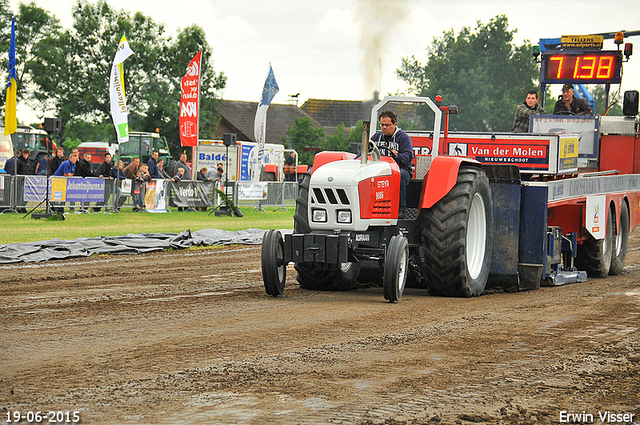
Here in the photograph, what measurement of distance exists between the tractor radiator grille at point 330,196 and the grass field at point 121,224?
7.92m

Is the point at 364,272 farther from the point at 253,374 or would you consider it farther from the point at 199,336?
the point at 253,374

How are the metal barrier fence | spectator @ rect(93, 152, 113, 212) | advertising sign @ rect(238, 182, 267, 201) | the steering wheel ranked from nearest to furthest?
the steering wheel < the metal barrier fence < spectator @ rect(93, 152, 113, 212) < advertising sign @ rect(238, 182, 267, 201)

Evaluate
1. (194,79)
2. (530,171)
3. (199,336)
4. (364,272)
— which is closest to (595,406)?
(199,336)

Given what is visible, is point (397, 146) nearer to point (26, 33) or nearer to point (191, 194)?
point (191, 194)

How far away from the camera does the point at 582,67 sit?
15.3m

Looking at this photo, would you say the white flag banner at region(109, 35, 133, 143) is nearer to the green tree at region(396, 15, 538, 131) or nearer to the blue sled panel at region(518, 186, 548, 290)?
the blue sled panel at region(518, 186, 548, 290)

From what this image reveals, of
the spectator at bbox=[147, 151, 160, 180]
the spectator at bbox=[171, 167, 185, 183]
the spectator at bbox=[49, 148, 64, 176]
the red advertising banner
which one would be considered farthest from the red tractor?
the spectator at bbox=[49, 148, 64, 176]

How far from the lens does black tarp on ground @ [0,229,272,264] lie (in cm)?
1268

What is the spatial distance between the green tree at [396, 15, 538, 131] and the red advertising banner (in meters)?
47.1

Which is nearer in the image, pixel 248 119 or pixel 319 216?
pixel 319 216

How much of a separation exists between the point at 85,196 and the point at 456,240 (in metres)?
15.6

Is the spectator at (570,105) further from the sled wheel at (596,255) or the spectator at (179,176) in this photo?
the spectator at (179,176)

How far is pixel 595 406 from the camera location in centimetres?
466

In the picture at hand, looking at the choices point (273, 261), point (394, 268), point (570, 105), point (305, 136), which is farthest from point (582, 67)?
point (305, 136)
